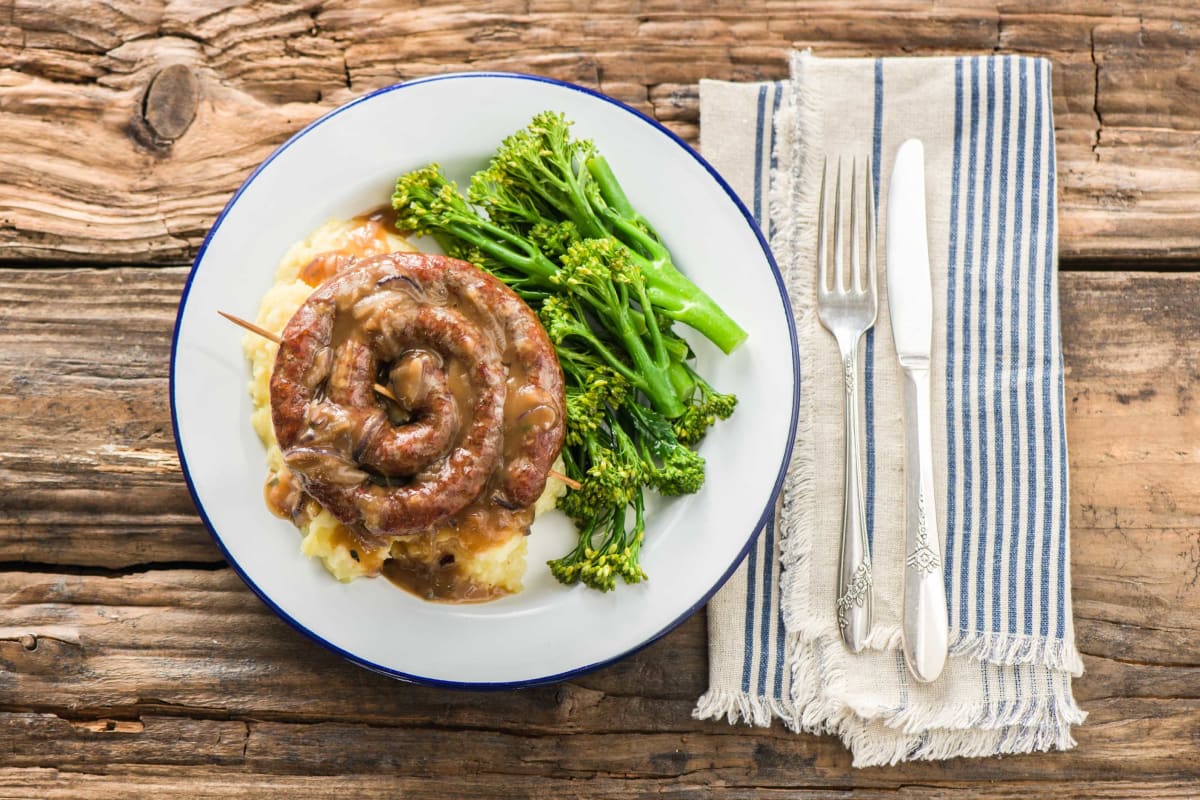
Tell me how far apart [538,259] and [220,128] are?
1.70 m

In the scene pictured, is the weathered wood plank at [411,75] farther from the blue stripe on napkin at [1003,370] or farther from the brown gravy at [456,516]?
the brown gravy at [456,516]

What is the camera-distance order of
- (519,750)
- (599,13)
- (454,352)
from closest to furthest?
(454,352) < (519,750) < (599,13)

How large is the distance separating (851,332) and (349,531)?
7.42ft

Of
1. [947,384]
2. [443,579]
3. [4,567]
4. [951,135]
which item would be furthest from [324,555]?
[951,135]

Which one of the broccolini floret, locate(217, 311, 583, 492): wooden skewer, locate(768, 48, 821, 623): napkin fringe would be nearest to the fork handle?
locate(768, 48, 821, 623): napkin fringe

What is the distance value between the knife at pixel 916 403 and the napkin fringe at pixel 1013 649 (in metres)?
0.11

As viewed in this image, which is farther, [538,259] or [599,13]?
[599,13]

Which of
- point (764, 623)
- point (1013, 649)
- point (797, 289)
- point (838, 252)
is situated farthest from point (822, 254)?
point (1013, 649)

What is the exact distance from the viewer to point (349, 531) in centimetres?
344

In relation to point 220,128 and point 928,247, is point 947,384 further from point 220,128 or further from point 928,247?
point 220,128

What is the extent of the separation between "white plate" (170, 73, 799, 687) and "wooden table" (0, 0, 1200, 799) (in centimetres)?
48

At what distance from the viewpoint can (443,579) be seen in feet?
11.7

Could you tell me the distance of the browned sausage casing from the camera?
3135 mm

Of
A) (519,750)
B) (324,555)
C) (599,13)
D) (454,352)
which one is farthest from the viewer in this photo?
(599,13)
